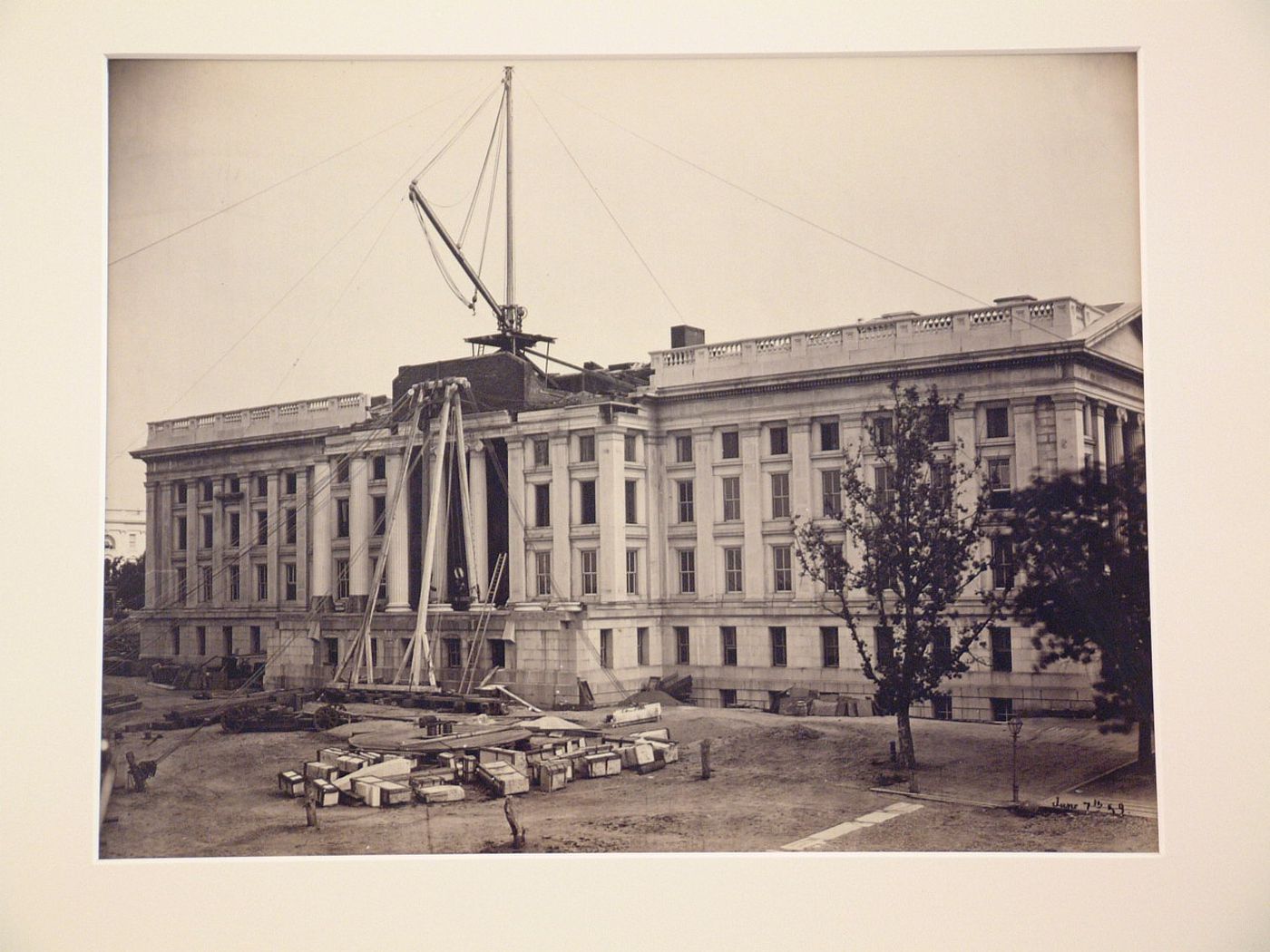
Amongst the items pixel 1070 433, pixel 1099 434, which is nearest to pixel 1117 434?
pixel 1099 434

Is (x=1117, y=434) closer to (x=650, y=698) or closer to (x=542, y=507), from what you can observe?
(x=650, y=698)

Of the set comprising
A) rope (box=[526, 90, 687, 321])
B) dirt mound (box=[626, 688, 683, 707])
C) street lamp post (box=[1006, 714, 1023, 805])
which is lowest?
street lamp post (box=[1006, 714, 1023, 805])

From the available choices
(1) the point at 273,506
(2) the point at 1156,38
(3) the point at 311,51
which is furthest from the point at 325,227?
(2) the point at 1156,38

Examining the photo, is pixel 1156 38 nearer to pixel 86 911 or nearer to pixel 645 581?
pixel 645 581

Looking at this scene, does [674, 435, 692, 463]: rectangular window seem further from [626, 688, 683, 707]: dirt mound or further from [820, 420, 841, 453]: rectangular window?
[626, 688, 683, 707]: dirt mound

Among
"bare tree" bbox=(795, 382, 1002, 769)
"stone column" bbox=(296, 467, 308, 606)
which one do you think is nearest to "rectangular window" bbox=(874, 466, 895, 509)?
"bare tree" bbox=(795, 382, 1002, 769)
